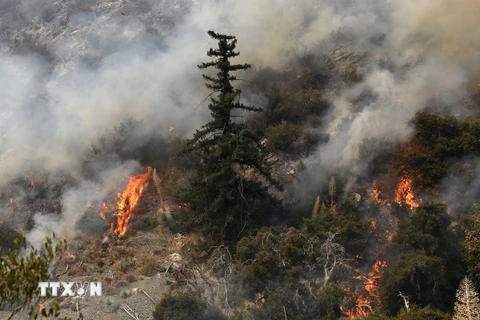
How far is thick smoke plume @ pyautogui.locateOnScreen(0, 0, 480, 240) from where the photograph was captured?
19.7 metres

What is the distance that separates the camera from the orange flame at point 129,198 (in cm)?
1828

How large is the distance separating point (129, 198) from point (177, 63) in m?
9.23

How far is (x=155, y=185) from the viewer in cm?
2009

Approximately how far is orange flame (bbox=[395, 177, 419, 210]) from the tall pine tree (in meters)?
4.80

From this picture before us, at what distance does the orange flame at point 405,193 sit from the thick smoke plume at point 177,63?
5.97 ft

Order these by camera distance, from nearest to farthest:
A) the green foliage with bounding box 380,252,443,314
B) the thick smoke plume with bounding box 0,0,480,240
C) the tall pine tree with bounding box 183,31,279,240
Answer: the green foliage with bounding box 380,252,443,314 < the tall pine tree with bounding box 183,31,279,240 < the thick smoke plume with bounding box 0,0,480,240

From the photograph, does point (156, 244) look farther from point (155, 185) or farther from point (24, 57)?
point (24, 57)

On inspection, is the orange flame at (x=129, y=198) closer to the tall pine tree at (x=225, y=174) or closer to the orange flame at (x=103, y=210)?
the orange flame at (x=103, y=210)

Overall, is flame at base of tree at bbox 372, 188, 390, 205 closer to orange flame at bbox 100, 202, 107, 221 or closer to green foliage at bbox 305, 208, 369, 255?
green foliage at bbox 305, 208, 369, 255

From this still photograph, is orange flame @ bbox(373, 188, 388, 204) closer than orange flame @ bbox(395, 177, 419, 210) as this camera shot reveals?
No

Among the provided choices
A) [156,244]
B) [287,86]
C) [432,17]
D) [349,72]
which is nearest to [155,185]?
[156,244]

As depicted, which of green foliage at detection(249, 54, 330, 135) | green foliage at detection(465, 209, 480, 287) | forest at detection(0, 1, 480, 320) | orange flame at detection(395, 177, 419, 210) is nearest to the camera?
green foliage at detection(465, 209, 480, 287)

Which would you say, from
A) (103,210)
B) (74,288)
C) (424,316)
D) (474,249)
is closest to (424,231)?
(474,249)

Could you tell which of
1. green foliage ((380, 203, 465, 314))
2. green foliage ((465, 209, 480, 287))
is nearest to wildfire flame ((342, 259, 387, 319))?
green foliage ((380, 203, 465, 314))
